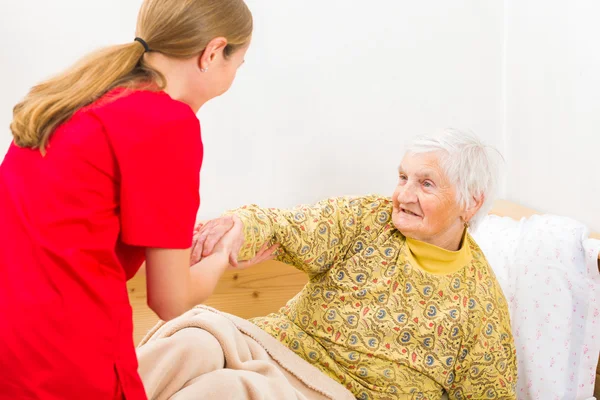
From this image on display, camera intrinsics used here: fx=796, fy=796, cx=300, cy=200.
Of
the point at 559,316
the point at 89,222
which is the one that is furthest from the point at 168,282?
the point at 559,316

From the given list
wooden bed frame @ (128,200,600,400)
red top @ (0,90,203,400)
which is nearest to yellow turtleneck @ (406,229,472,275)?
wooden bed frame @ (128,200,600,400)

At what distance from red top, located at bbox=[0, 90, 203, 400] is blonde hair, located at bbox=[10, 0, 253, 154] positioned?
0.03 m

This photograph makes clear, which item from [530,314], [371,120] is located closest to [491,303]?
[530,314]

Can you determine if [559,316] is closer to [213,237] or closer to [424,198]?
[424,198]

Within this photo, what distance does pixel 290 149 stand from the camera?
2.54 m

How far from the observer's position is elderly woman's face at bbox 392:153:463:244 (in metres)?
1.94

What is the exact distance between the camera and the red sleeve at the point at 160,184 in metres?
1.18

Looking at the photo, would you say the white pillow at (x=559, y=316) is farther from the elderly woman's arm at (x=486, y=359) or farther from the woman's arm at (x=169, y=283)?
the woman's arm at (x=169, y=283)

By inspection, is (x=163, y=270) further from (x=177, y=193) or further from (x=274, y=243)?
(x=274, y=243)

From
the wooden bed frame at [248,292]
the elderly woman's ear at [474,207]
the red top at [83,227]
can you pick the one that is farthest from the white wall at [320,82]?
the red top at [83,227]

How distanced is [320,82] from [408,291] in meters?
0.85

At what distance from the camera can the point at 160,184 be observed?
1.21m

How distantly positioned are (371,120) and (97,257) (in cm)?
156

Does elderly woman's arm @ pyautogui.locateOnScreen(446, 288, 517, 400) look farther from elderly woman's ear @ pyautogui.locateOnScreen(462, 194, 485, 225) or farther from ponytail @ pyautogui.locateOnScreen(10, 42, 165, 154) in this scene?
ponytail @ pyautogui.locateOnScreen(10, 42, 165, 154)
